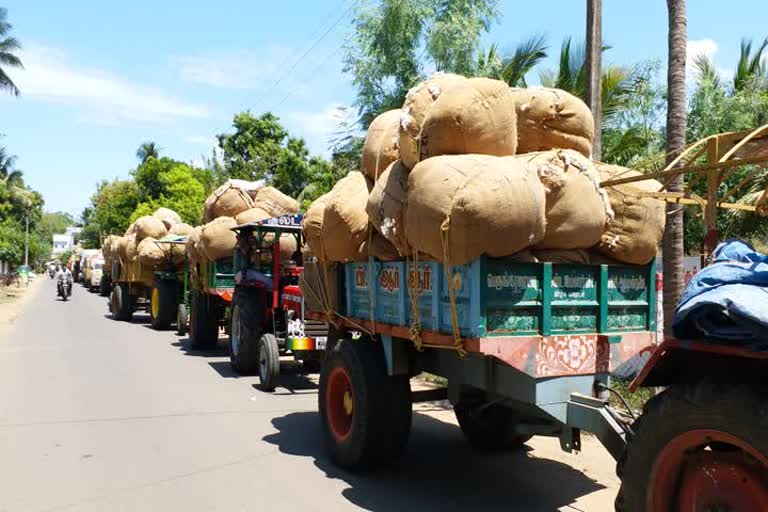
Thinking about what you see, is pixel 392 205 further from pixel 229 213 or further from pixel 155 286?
pixel 155 286

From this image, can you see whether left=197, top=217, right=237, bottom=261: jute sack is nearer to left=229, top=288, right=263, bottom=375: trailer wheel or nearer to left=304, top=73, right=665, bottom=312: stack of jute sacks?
left=229, top=288, right=263, bottom=375: trailer wheel

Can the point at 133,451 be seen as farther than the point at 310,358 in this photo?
No

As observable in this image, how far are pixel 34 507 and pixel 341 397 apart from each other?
2.49 meters

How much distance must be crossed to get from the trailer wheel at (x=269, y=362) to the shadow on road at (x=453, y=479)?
81.4 inches

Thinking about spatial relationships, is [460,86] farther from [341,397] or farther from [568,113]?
[341,397]

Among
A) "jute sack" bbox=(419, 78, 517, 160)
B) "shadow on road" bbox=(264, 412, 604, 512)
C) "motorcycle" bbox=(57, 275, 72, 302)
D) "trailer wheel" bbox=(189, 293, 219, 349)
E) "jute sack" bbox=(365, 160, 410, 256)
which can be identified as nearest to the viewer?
"jute sack" bbox=(419, 78, 517, 160)

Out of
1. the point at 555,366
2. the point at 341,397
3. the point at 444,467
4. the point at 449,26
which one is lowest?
the point at 444,467

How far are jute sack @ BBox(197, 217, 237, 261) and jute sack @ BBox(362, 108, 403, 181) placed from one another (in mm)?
7033

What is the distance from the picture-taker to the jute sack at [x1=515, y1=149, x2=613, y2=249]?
4469 millimetres

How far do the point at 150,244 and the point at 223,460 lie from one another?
13074 millimetres

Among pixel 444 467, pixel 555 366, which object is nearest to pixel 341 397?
pixel 444 467

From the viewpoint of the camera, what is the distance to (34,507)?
4.83 m

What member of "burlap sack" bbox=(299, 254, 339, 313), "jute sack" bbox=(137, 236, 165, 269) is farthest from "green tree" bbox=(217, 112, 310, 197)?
"burlap sack" bbox=(299, 254, 339, 313)

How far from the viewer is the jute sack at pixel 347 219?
18.7 ft
